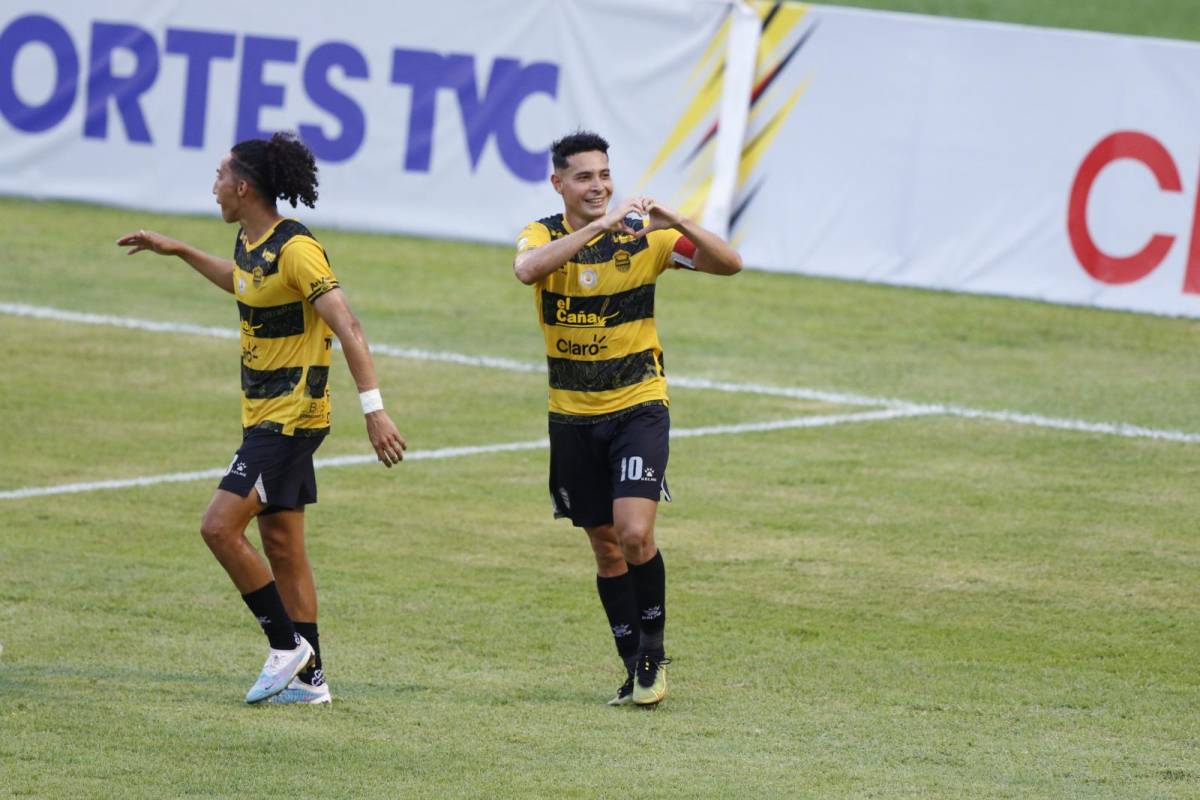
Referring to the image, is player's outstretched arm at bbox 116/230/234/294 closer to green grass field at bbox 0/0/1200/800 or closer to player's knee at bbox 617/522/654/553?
green grass field at bbox 0/0/1200/800

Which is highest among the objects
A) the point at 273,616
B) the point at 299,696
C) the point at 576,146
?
the point at 576,146

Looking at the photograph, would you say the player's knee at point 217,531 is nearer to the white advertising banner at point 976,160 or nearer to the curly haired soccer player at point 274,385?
the curly haired soccer player at point 274,385

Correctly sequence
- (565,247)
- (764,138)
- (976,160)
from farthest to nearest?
(764,138)
(976,160)
(565,247)

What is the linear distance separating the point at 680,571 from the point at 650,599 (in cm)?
221

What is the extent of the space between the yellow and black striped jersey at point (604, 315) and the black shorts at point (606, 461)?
0.06m

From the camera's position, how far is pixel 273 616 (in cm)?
782

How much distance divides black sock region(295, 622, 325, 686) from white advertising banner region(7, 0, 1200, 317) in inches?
416

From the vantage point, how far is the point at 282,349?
783 centimetres

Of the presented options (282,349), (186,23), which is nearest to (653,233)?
(282,349)

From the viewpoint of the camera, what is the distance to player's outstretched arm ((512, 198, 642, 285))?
749cm

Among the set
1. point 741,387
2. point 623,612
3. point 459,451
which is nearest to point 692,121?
point 741,387

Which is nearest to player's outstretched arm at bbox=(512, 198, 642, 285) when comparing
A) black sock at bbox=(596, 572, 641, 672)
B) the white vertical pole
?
black sock at bbox=(596, 572, 641, 672)

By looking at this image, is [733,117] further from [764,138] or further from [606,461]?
[606,461]

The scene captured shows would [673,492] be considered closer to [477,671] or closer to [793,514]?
[793,514]
